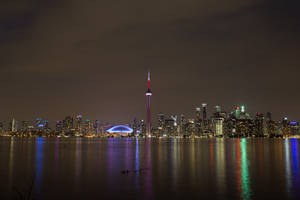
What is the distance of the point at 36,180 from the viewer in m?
24.8

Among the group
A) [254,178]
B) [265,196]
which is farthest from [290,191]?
[254,178]

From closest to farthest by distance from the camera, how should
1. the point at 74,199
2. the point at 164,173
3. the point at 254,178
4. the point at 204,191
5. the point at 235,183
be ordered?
the point at 74,199, the point at 204,191, the point at 235,183, the point at 254,178, the point at 164,173

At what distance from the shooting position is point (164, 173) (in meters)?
29.1

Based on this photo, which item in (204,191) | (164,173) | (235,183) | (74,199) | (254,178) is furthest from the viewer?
(164,173)

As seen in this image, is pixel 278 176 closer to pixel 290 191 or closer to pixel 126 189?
pixel 290 191

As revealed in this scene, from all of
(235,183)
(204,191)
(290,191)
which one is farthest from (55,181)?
(290,191)

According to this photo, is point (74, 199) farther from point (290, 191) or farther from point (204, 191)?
point (290, 191)

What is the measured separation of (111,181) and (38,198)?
7.15 metres

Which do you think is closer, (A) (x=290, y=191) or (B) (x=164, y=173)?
(A) (x=290, y=191)

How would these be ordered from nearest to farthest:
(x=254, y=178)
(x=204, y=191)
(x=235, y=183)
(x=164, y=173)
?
1. (x=204, y=191)
2. (x=235, y=183)
3. (x=254, y=178)
4. (x=164, y=173)

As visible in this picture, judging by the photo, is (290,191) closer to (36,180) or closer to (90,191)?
(90,191)

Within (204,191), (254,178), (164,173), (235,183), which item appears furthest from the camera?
(164,173)

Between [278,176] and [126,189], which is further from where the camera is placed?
[278,176]

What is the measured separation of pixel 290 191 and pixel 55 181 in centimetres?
1783
